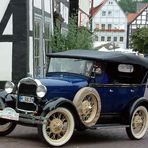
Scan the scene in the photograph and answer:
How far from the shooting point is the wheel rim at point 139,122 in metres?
11.4

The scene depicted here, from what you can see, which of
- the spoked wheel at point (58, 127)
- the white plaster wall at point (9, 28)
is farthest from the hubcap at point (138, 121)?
the white plaster wall at point (9, 28)

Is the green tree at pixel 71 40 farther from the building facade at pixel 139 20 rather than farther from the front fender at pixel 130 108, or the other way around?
the building facade at pixel 139 20

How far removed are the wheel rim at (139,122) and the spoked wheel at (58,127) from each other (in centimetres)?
Answer: 178

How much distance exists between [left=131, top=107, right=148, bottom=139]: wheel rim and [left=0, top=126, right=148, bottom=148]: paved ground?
0.16 metres

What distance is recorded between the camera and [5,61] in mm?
21812

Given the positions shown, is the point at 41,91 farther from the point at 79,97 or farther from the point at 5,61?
the point at 5,61

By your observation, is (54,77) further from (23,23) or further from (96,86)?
(23,23)

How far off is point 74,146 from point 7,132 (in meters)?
1.60

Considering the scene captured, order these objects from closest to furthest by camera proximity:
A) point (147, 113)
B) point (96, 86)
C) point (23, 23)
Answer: point (96, 86) < point (147, 113) < point (23, 23)

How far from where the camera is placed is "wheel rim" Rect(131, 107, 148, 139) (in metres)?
11.4

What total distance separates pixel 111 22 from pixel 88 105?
117 metres

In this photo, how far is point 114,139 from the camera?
1128 cm

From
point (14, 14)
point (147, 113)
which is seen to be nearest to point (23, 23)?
point (14, 14)

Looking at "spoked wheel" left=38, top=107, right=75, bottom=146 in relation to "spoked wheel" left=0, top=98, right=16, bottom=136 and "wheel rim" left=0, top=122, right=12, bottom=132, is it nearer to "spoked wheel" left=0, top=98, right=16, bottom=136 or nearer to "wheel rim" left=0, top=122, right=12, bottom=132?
"spoked wheel" left=0, top=98, right=16, bottom=136
